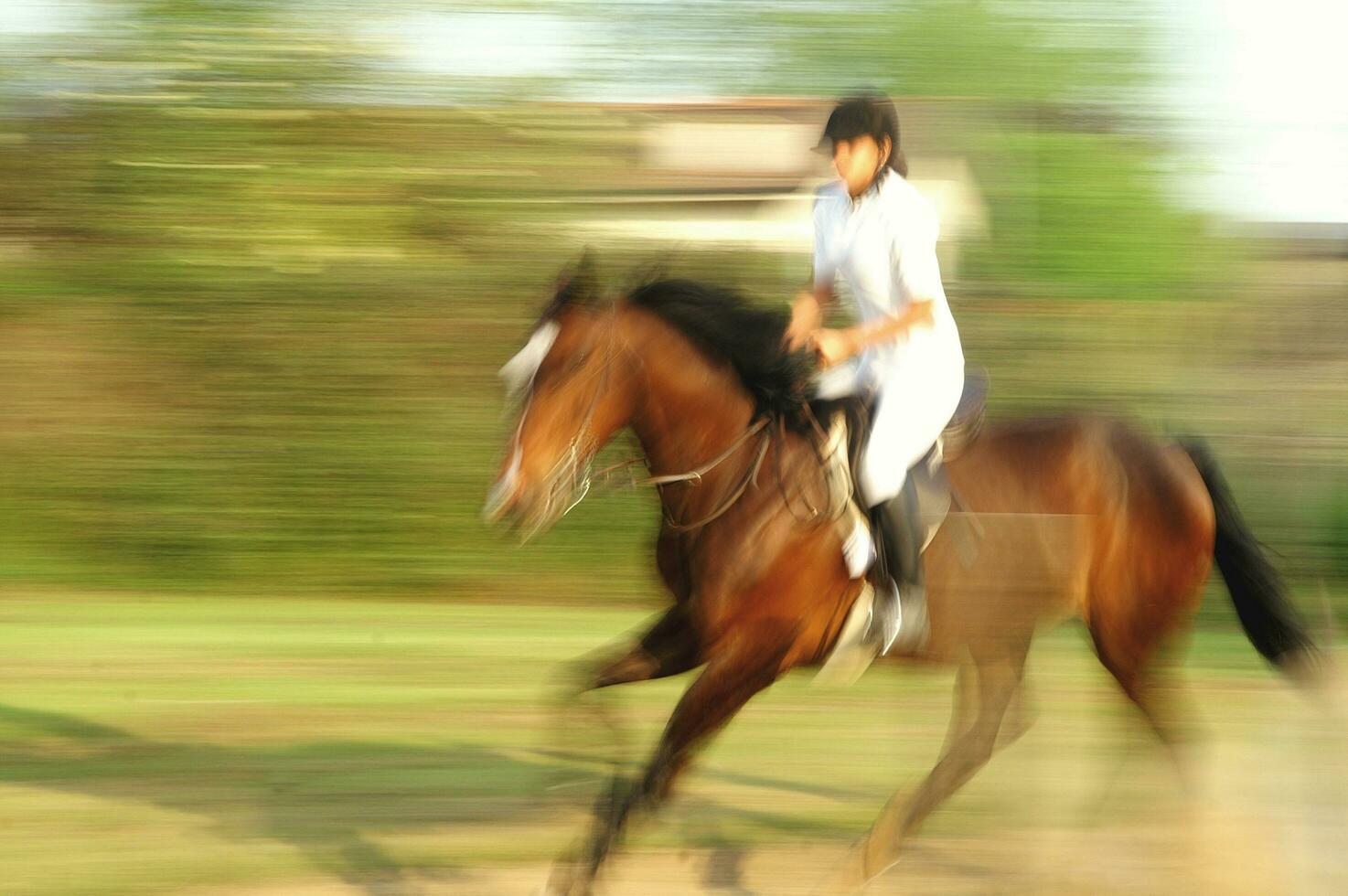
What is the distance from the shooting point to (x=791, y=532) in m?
4.34

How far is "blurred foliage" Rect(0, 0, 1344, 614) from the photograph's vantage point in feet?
36.1

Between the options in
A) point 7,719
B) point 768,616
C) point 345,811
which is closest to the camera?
point 768,616

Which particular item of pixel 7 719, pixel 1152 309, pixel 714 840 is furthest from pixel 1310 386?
pixel 7 719

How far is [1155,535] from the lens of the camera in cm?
505

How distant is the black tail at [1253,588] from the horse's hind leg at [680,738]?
183 cm

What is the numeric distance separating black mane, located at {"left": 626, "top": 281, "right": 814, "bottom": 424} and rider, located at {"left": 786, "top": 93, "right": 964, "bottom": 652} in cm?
7

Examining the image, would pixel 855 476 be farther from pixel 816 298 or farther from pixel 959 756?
pixel 959 756

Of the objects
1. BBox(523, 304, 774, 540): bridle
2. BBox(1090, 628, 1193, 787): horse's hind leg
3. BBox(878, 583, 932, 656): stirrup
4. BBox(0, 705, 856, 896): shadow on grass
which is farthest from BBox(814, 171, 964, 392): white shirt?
BBox(0, 705, 856, 896): shadow on grass

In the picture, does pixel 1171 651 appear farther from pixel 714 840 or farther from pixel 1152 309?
pixel 1152 309

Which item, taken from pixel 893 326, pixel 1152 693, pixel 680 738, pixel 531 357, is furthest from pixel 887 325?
pixel 1152 693

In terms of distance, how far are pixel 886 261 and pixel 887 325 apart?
193mm

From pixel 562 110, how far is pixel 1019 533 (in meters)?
7.05

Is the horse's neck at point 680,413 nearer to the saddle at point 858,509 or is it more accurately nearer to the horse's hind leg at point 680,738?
the saddle at point 858,509

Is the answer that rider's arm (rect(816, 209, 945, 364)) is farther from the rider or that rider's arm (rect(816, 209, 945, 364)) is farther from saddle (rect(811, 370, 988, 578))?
saddle (rect(811, 370, 988, 578))
